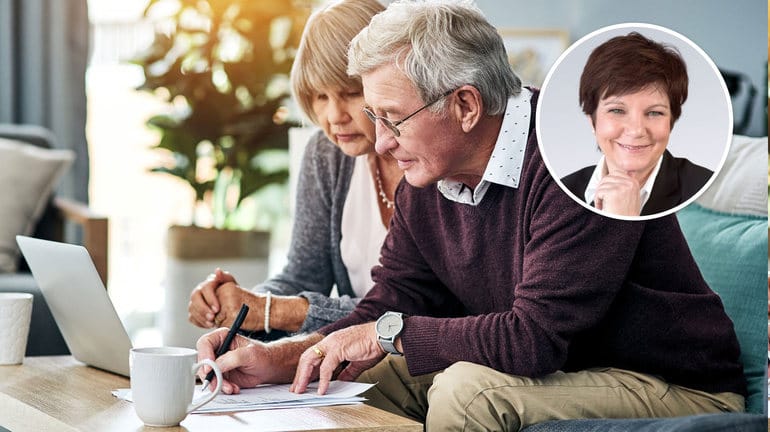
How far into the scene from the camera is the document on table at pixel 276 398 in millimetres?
1315

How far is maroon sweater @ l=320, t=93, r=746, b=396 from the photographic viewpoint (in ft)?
4.51

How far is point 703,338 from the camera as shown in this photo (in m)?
1.48

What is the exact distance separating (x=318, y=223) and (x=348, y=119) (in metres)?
0.30

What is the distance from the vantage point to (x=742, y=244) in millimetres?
1612

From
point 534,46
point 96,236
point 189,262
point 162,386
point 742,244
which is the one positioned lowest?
point 189,262

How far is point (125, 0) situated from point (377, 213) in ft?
8.96

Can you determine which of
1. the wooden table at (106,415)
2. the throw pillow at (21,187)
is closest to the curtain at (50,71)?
the throw pillow at (21,187)

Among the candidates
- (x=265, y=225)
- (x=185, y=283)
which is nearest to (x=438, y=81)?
(x=185, y=283)

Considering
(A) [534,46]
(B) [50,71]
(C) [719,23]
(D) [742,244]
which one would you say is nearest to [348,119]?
(D) [742,244]

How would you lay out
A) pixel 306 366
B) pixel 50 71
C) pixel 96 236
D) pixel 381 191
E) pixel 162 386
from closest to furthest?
pixel 162 386, pixel 306 366, pixel 381 191, pixel 96 236, pixel 50 71

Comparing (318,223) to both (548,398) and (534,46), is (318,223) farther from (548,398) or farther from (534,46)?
(534,46)

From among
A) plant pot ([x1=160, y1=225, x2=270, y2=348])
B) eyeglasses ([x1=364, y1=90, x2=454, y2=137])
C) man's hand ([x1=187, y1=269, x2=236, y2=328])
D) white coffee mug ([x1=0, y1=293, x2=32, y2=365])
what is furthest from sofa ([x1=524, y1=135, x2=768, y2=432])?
plant pot ([x1=160, y1=225, x2=270, y2=348])

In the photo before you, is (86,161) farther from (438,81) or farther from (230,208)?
(438,81)

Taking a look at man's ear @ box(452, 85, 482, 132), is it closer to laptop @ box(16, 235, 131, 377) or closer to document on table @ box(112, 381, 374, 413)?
document on table @ box(112, 381, 374, 413)
